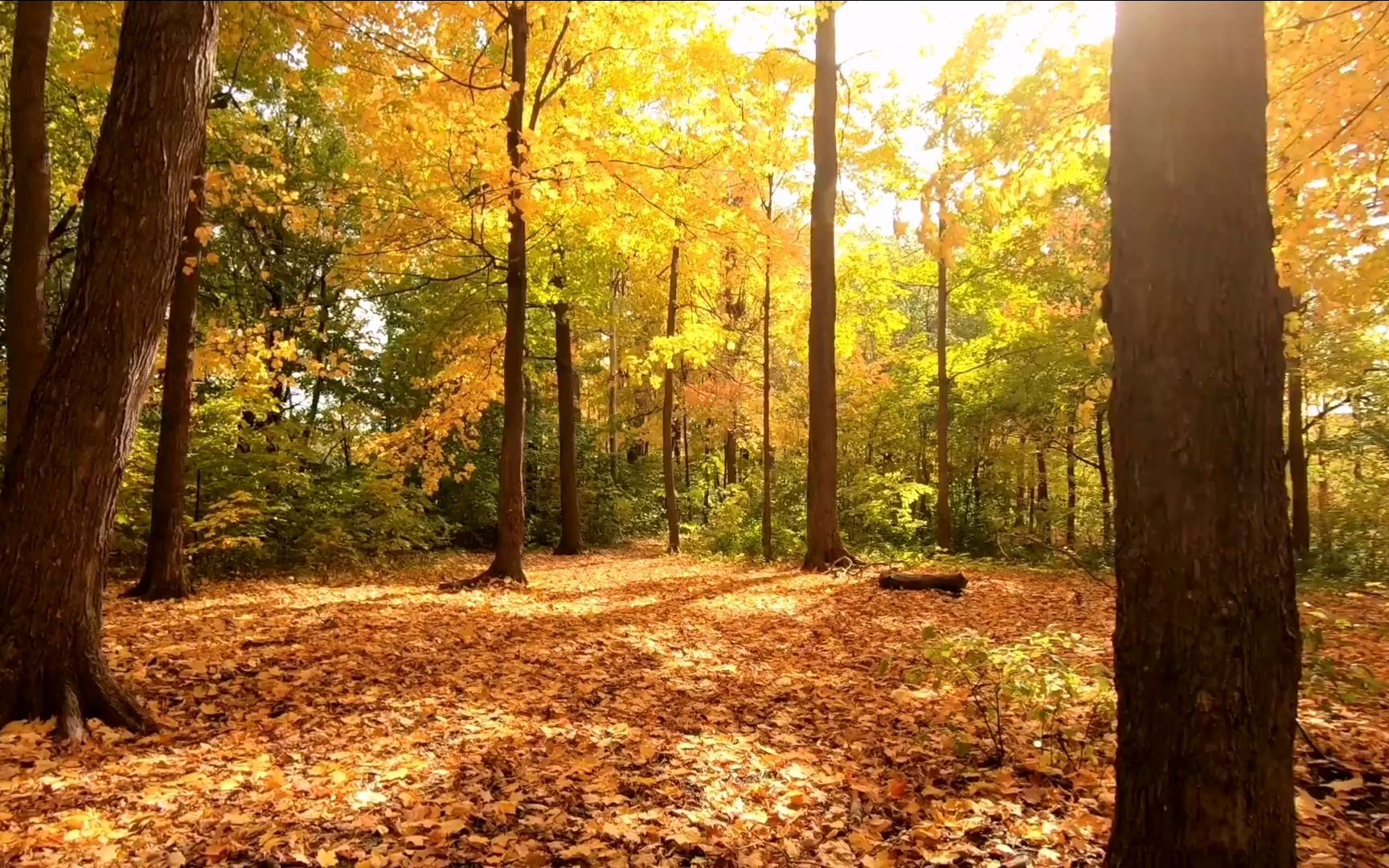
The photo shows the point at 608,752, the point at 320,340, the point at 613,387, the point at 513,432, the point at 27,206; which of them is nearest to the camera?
the point at 608,752

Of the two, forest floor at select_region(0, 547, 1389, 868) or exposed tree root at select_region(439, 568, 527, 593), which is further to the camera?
exposed tree root at select_region(439, 568, 527, 593)

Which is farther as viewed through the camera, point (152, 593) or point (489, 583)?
point (489, 583)

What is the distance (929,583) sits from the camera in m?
8.95

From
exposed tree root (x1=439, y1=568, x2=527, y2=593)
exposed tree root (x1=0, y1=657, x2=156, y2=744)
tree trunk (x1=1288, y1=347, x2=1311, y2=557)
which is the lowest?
exposed tree root (x1=439, y1=568, x2=527, y2=593)

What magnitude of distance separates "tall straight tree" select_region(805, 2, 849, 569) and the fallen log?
1770 mm

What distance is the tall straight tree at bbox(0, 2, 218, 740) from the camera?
3.92 meters

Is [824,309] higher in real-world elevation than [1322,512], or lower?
higher

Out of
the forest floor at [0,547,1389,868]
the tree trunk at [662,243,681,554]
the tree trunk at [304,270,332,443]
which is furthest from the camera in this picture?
the tree trunk at [662,243,681,554]

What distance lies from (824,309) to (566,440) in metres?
8.35

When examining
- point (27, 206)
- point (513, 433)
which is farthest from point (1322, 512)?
point (27, 206)

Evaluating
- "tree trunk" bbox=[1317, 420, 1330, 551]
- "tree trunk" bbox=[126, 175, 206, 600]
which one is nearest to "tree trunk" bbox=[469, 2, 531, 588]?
"tree trunk" bbox=[126, 175, 206, 600]

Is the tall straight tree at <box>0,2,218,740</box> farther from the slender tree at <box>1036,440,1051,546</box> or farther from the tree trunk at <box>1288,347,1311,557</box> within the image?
the tree trunk at <box>1288,347,1311,557</box>

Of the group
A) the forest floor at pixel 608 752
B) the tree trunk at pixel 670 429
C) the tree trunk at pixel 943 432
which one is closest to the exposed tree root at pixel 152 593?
the forest floor at pixel 608 752

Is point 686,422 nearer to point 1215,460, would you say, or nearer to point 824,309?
point 824,309
